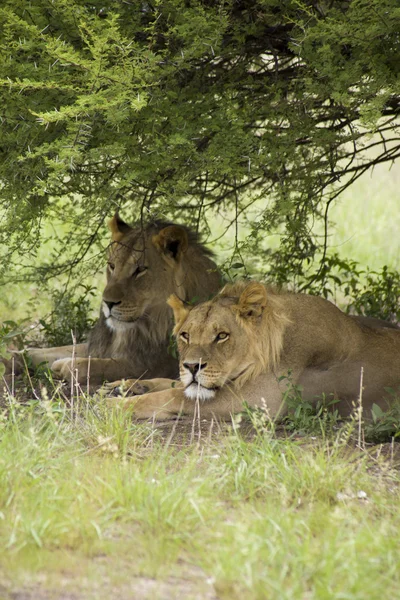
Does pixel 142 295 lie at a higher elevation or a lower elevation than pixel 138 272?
lower

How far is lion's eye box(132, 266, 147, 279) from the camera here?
5.98 metres

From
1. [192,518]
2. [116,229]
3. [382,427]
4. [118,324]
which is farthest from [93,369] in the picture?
[192,518]

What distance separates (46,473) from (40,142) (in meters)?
2.05

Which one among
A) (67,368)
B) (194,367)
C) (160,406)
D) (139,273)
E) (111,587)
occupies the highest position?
(139,273)

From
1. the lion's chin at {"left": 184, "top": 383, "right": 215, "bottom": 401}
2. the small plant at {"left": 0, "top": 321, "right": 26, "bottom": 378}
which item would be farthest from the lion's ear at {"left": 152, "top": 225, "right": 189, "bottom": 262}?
the lion's chin at {"left": 184, "top": 383, "right": 215, "bottom": 401}

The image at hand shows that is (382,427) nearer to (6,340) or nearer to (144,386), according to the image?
(144,386)

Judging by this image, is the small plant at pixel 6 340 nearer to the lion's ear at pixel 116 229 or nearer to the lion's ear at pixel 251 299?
the lion's ear at pixel 116 229

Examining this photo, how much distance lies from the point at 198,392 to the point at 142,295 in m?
1.22

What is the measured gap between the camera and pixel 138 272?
599 centimetres

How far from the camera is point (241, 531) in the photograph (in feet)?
10.2

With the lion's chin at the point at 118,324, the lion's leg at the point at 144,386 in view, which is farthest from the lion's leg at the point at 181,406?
the lion's chin at the point at 118,324

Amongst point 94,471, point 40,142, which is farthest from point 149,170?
point 94,471

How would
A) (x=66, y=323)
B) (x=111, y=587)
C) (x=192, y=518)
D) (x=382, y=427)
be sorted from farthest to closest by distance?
(x=66, y=323)
(x=382, y=427)
(x=192, y=518)
(x=111, y=587)

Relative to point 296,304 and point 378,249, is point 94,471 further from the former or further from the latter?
point 378,249
